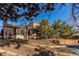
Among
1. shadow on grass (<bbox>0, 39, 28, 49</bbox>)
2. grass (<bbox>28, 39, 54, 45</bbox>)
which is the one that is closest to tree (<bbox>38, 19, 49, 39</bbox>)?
grass (<bbox>28, 39, 54, 45</bbox>)

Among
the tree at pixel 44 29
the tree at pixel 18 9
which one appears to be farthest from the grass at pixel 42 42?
the tree at pixel 18 9

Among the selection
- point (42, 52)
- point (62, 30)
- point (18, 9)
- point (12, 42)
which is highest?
point (18, 9)

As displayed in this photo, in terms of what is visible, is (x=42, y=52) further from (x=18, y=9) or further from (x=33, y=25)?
(x=18, y=9)

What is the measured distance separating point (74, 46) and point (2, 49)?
2.35 feet

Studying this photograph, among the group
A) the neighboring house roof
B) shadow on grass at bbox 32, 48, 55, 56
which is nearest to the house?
the neighboring house roof

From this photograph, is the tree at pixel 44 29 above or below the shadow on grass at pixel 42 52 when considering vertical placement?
above

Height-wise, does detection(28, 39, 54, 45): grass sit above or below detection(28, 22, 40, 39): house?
below

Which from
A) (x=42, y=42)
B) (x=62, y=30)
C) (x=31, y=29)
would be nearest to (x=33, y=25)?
(x=31, y=29)

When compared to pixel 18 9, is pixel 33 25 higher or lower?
lower

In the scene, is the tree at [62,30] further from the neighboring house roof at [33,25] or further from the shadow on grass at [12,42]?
the shadow on grass at [12,42]

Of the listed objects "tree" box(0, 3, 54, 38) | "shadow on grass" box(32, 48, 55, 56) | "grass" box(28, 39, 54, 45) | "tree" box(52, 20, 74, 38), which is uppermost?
"tree" box(0, 3, 54, 38)

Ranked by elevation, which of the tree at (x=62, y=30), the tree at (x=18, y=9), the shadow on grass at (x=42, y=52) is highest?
the tree at (x=18, y=9)

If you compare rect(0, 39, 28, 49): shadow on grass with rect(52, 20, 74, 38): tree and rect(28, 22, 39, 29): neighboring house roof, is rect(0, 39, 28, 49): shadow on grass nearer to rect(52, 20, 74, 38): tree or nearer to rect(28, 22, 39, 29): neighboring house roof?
rect(28, 22, 39, 29): neighboring house roof

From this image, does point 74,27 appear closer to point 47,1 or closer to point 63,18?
point 63,18
